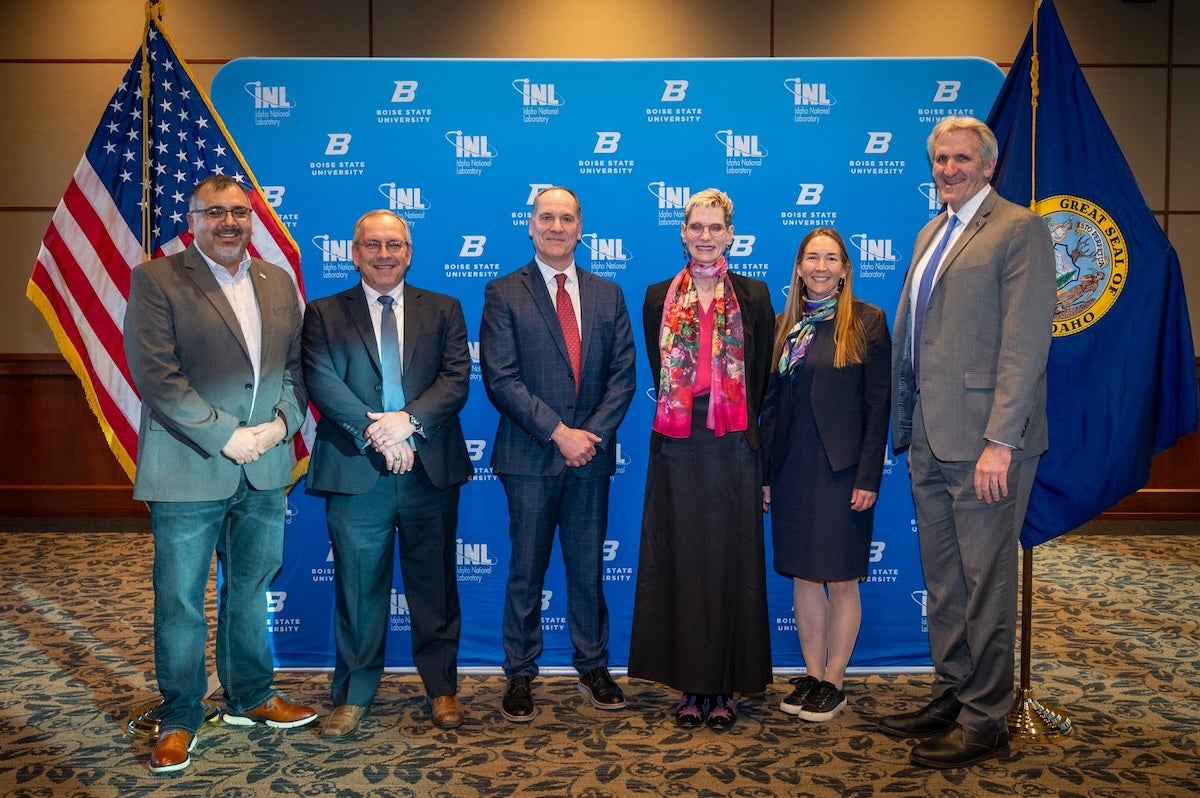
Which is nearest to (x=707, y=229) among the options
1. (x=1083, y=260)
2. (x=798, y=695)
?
(x=1083, y=260)

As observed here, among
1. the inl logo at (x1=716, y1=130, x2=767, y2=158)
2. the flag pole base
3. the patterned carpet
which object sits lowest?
the patterned carpet

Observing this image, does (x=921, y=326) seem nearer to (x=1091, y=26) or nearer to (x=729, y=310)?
(x=729, y=310)

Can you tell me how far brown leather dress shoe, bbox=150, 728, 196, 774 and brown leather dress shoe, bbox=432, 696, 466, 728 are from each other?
841 mm

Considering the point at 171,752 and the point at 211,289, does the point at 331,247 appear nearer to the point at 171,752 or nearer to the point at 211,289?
the point at 211,289

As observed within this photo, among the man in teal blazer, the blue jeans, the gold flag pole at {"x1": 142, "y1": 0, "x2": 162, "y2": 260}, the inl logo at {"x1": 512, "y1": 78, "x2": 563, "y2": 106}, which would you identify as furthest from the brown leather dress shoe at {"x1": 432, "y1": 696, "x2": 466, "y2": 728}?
the inl logo at {"x1": 512, "y1": 78, "x2": 563, "y2": 106}

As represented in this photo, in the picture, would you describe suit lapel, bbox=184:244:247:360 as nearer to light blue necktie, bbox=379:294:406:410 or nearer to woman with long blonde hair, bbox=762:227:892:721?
light blue necktie, bbox=379:294:406:410

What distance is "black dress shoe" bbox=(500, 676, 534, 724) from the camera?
11.9ft

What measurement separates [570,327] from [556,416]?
14.6 inches

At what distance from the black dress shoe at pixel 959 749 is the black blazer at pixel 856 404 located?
0.88m

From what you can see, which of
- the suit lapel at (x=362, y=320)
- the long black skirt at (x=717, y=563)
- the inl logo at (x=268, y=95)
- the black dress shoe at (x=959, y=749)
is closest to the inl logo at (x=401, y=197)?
the inl logo at (x=268, y=95)

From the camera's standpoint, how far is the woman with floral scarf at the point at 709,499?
3502 mm

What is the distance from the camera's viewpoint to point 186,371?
10.7ft

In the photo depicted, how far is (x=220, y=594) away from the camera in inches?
141

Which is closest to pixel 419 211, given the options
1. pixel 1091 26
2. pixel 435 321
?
pixel 435 321
